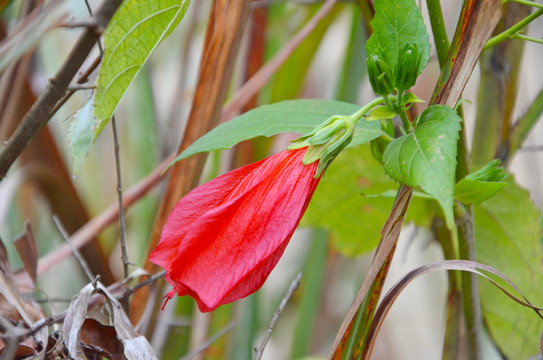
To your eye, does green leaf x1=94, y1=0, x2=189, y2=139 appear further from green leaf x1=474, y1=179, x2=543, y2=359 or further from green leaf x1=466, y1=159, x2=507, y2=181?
green leaf x1=474, y1=179, x2=543, y2=359

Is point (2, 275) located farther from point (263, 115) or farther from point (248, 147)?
point (248, 147)

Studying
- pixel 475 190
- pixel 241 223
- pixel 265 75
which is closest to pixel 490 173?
pixel 475 190

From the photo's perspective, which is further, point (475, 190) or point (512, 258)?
point (512, 258)

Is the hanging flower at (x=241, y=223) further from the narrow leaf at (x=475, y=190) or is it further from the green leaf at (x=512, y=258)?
the green leaf at (x=512, y=258)

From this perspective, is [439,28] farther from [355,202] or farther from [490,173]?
[355,202]

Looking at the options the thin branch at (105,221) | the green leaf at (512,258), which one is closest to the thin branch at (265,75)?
the thin branch at (105,221)

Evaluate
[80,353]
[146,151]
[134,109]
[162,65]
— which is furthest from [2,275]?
[162,65]
